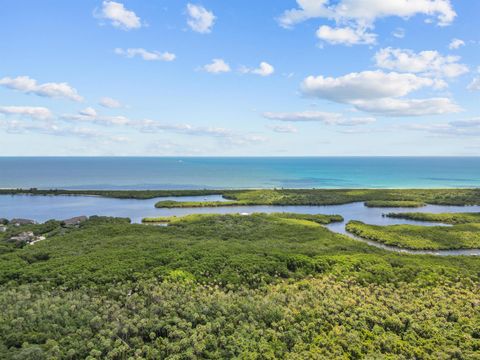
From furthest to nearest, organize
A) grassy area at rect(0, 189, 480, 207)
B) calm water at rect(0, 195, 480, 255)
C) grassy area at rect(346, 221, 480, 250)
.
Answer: grassy area at rect(0, 189, 480, 207) → calm water at rect(0, 195, 480, 255) → grassy area at rect(346, 221, 480, 250)

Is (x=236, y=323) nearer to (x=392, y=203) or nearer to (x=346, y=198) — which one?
(x=392, y=203)

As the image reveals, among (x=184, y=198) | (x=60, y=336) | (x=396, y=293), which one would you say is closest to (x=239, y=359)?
(x=60, y=336)

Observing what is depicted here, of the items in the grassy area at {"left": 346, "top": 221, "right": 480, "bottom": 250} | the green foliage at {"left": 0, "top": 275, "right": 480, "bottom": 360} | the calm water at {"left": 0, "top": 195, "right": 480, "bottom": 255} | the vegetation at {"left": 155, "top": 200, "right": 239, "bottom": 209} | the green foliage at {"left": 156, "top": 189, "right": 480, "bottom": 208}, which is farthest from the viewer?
the green foliage at {"left": 156, "top": 189, "right": 480, "bottom": 208}

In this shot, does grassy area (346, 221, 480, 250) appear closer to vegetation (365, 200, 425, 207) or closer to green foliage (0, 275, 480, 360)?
green foliage (0, 275, 480, 360)

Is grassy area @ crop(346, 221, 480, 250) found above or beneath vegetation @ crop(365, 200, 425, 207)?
beneath

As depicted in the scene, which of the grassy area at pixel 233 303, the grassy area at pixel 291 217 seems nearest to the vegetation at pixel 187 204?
the grassy area at pixel 291 217

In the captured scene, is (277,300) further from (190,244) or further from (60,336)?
(190,244)

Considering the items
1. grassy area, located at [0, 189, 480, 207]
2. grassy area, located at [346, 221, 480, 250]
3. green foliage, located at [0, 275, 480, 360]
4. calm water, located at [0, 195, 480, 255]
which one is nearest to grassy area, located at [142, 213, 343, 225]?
calm water, located at [0, 195, 480, 255]
